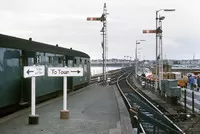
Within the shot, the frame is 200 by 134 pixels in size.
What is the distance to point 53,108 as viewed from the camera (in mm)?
16391

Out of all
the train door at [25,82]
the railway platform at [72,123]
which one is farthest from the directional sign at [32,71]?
the train door at [25,82]

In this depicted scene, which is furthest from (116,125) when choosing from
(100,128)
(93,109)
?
(93,109)

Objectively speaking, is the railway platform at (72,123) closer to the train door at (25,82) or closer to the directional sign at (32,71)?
the train door at (25,82)

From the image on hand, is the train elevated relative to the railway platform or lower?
elevated

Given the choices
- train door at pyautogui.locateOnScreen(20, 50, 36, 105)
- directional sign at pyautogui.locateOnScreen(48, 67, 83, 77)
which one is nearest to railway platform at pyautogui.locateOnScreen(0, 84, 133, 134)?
train door at pyautogui.locateOnScreen(20, 50, 36, 105)

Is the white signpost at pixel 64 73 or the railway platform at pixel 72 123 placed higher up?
the white signpost at pixel 64 73

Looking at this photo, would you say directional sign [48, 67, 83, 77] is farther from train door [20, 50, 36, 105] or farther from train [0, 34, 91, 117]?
train door [20, 50, 36, 105]

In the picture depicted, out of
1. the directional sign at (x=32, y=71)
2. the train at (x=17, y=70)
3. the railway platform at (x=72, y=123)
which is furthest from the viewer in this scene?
the train at (x=17, y=70)

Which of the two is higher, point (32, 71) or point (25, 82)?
point (32, 71)

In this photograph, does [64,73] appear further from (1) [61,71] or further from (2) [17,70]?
(2) [17,70]

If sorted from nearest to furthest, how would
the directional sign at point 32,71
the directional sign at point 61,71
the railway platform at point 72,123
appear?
the railway platform at point 72,123, the directional sign at point 32,71, the directional sign at point 61,71

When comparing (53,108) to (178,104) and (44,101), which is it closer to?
(44,101)

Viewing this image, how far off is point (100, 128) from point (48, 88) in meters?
8.08

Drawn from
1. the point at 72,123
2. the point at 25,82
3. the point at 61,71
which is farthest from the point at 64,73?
the point at 25,82
